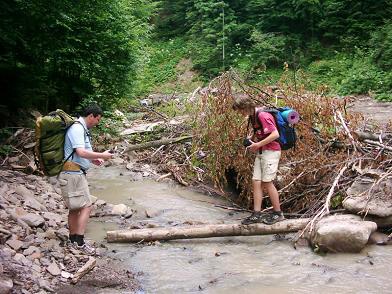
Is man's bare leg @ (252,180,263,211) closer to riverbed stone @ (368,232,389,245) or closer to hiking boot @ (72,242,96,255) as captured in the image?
riverbed stone @ (368,232,389,245)

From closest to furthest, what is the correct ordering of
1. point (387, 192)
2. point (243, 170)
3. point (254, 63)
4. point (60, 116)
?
→ 1. point (60, 116)
2. point (387, 192)
3. point (243, 170)
4. point (254, 63)

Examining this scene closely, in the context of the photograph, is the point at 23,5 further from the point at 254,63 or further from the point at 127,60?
the point at 254,63

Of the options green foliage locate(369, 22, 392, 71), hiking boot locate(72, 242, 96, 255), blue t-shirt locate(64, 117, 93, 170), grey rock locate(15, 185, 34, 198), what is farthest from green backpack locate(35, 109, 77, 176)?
green foliage locate(369, 22, 392, 71)

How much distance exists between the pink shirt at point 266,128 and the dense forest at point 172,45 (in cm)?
306

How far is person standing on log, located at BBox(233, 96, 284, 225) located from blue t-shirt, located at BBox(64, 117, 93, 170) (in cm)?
201

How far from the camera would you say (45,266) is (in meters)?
5.02

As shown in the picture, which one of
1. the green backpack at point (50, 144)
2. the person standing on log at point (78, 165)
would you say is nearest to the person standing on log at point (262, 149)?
the person standing on log at point (78, 165)

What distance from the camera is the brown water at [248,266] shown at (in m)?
4.89

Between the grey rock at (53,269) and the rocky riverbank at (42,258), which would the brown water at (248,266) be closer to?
the rocky riverbank at (42,258)

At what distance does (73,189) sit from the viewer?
5477mm

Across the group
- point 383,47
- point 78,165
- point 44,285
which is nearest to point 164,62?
point 383,47

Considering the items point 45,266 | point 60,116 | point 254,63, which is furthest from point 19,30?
point 254,63

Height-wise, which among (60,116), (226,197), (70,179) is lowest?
(226,197)

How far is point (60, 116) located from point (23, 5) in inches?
189
